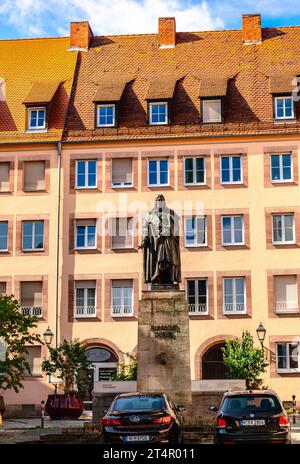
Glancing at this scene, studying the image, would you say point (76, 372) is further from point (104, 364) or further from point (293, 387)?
point (293, 387)

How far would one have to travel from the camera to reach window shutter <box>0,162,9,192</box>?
139 ft

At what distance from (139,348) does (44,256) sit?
62.8 feet

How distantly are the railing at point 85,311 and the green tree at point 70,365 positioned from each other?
121 inches

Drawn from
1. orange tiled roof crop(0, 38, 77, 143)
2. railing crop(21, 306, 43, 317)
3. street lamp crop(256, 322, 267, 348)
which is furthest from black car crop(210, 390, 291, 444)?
orange tiled roof crop(0, 38, 77, 143)

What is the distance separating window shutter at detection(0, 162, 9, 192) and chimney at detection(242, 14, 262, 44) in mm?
15624

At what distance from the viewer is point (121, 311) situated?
40.3 meters

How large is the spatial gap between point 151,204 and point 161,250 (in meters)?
18.0

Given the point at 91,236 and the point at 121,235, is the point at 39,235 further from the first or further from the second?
the point at 121,235

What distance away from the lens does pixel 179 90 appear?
144 ft

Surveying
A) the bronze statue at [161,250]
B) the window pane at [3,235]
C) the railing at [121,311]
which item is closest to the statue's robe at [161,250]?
the bronze statue at [161,250]

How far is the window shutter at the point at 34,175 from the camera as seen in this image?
139 ft

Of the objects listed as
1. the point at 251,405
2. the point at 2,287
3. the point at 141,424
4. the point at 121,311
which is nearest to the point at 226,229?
the point at 121,311

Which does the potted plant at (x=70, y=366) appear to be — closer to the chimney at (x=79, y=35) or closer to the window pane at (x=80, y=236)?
the window pane at (x=80, y=236)

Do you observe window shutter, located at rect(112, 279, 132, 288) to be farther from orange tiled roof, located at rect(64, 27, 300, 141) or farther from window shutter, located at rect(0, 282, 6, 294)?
orange tiled roof, located at rect(64, 27, 300, 141)
